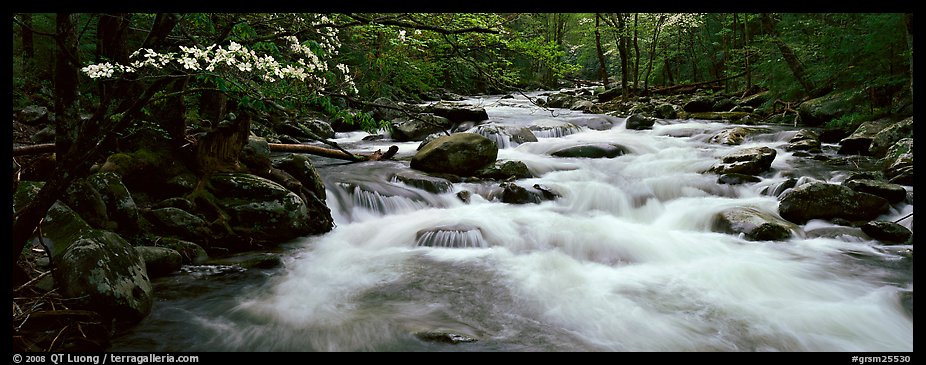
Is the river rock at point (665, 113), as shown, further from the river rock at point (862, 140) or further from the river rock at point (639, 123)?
the river rock at point (862, 140)

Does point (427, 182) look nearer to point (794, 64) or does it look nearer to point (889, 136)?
point (889, 136)

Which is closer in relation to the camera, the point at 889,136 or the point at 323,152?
the point at 889,136

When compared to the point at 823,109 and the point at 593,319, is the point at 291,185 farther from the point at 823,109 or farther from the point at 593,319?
the point at 823,109

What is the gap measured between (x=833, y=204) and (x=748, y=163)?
8.29ft

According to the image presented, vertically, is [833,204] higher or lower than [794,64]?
lower

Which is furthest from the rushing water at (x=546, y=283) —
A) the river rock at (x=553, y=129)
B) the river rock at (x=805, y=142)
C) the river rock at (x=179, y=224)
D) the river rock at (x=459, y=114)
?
the river rock at (x=459, y=114)

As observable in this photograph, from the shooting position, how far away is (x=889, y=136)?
10508mm

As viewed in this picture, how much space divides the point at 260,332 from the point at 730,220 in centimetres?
651

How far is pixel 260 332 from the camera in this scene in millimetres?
4227

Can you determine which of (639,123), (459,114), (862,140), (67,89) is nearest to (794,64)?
(639,123)

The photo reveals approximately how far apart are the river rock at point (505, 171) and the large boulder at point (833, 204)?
4682mm

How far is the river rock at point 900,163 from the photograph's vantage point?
841 centimetres
